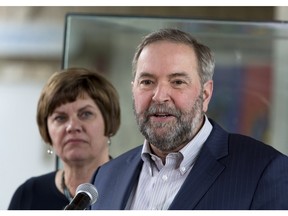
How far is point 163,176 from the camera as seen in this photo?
1.50 metres

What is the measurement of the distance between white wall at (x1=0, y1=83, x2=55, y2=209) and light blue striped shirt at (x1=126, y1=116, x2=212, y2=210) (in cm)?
183

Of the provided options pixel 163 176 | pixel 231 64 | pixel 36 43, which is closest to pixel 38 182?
pixel 163 176

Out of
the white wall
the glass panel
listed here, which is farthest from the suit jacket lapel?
the white wall

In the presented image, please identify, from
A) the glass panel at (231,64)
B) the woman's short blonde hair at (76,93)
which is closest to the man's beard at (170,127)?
the woman's short blonde hair at (76,93)

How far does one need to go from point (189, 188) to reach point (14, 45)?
227 inches

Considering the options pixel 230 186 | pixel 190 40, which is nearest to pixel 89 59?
pixel 190 40

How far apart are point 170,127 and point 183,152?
6 centimetres

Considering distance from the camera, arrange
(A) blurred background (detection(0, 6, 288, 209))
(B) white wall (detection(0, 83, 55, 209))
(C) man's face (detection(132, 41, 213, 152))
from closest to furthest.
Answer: (C) man's face (detection(132, 41, 213, 152)), (B) white wall (detection(0, 83, 55, 209)), (A) blurred background (detection(0, 6, 288, 209))

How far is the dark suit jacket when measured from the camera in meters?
1.36

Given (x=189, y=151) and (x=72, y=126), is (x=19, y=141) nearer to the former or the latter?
(x=72, y=126)

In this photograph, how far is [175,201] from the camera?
1.43 m

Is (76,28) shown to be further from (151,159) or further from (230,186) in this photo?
(230,186)

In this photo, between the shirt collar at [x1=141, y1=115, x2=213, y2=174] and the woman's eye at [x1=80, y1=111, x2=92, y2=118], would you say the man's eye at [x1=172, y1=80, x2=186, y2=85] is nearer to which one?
the shirt collar at [x1=141, y1=115, x2=213, y2=174]

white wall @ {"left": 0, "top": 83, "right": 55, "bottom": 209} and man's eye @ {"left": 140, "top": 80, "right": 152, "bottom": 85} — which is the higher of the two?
man's eye @ {"left": 140, "top": 80, "right": 152, "bottom": 85}
